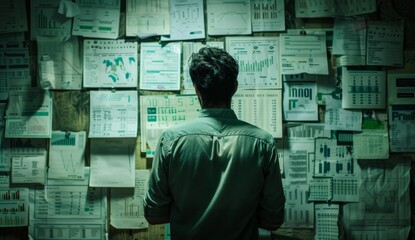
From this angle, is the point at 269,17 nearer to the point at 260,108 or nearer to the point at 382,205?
the point at 260,108

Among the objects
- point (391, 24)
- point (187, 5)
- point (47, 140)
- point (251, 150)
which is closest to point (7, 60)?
point (47, 140)

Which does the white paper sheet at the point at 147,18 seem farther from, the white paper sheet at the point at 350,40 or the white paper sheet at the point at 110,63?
the white paper sheet at the point at 350,40

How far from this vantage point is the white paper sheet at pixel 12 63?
2.00m

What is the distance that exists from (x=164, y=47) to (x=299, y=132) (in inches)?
31.5

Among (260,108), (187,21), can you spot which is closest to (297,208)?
(260,108)

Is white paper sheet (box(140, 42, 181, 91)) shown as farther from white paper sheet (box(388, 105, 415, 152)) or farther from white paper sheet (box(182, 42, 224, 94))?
white paper sheet (box(388, 105, 415, 152))

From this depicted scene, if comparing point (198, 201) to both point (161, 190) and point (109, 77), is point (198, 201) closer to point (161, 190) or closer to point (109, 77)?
point (161, 190)

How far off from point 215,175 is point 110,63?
0.99 m

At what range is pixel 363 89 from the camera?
6.43ft

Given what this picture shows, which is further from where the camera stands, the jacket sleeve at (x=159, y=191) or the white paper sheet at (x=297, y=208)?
the white paper sheet at (x=297, y=208)

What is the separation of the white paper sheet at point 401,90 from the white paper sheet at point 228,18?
768 millimetres

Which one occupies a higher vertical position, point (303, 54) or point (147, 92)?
point (303, 54)

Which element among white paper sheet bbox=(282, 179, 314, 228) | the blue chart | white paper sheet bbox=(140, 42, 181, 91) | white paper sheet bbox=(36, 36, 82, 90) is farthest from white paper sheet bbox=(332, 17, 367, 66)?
white paper sheet bbox=(36, 36, 82, 90)

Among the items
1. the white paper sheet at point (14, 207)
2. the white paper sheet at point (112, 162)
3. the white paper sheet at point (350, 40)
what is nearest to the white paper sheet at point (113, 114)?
the white paper sheet at point (112, 162)
